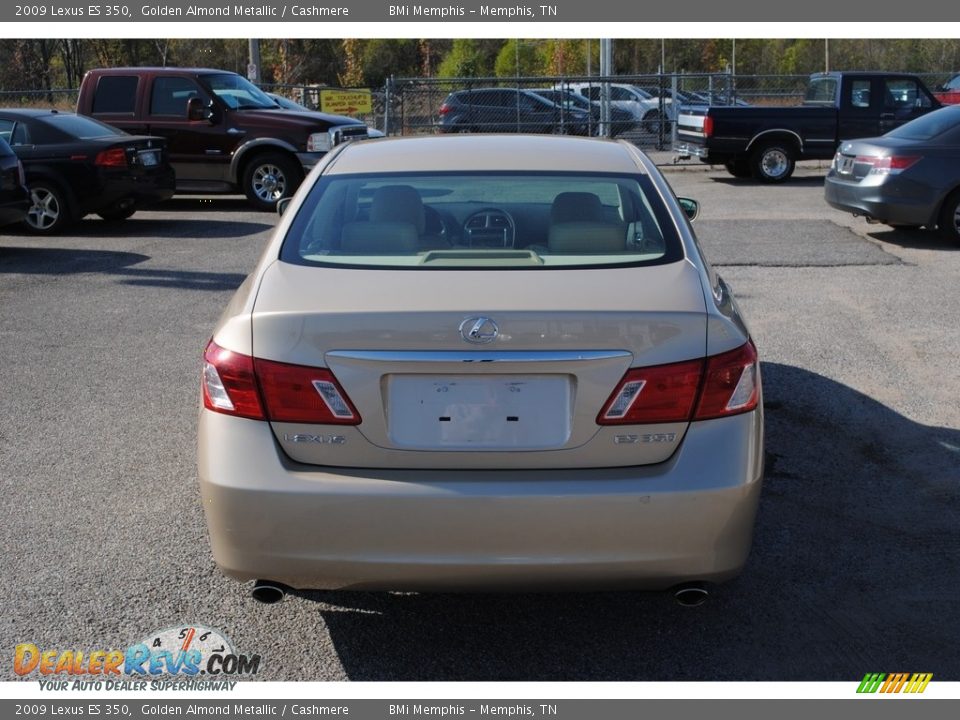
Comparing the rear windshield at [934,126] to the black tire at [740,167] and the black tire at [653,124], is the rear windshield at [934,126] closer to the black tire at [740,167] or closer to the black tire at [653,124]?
the black tire at [740,167]

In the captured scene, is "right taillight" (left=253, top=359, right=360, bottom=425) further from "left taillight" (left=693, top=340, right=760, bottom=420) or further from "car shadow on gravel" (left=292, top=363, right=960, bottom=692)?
"left taillight" (left=693, top=340, right=760, bottom=420)

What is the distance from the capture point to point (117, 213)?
50.5ft

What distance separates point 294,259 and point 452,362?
875mm

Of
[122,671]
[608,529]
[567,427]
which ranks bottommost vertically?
[122,671]

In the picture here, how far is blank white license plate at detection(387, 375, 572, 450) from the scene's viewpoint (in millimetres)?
3232

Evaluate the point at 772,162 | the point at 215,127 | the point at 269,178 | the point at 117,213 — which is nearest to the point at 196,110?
the point at 215,127

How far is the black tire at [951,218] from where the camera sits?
12.3 m

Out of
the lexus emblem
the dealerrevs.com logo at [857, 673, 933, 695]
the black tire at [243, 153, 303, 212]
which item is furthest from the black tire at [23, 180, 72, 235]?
the dealerrevs.com logo at [857, 673, 933, 695]

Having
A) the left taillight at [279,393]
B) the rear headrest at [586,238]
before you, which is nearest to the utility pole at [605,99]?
the rear headrest at [586,238]

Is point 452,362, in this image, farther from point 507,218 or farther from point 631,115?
point 631,115

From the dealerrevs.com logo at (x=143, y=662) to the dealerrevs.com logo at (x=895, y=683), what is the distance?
1.94 m

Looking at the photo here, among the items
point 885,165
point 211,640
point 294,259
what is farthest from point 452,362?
point 885,165

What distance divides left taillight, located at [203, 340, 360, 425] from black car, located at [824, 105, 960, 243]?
34.7 ft

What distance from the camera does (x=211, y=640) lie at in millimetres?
3799
